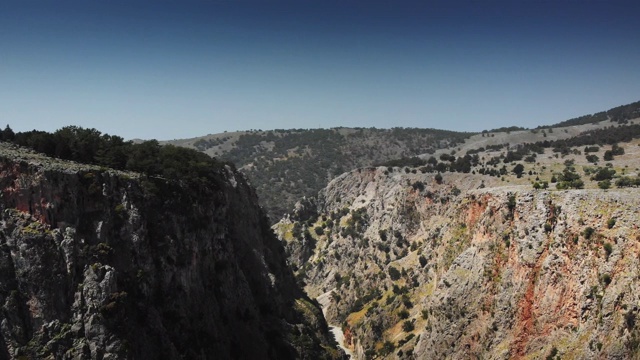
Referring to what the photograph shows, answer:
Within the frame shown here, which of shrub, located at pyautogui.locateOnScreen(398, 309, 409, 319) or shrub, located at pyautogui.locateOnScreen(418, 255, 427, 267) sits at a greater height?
shrub, located at pyautogui.locateOnScreen(418, 255, 427, 267)

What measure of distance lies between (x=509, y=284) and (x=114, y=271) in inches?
1951

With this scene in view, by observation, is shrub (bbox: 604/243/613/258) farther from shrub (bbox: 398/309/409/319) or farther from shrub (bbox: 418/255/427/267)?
shrub (bbox: 418/255/427/267)

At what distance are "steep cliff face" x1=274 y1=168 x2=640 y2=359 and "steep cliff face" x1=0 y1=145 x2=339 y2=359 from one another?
27.4m

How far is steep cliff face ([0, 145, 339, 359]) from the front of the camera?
4631 cm

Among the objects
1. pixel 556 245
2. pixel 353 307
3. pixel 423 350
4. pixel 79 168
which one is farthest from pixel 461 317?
pixel 79 168

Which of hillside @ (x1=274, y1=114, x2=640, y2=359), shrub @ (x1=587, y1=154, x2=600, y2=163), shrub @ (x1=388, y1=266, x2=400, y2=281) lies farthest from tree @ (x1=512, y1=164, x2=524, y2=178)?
shrub @ (x1=388, y1=266, x2=400, y2=281)

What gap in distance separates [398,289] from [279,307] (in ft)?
99.8

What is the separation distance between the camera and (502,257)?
226ft

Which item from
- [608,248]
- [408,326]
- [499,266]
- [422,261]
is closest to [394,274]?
[422,261]

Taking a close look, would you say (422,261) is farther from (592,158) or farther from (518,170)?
(592,158)

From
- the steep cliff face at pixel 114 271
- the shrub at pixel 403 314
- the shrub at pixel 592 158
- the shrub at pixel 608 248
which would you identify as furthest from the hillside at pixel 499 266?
the steep cliff face at pixel 114 271

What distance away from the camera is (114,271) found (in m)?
49.2

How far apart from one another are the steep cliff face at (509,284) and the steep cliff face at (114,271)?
2742 cm

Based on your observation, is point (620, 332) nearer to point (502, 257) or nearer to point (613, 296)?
point (613, 296)
